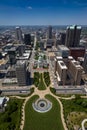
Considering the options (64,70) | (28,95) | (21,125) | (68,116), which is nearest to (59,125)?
(68,116)

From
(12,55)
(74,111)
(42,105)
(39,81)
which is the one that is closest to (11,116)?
(42,105)

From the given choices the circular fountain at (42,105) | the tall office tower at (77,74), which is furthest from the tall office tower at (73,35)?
the circular fountain at (42,105)

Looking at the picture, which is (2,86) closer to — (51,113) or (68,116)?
(51,113)

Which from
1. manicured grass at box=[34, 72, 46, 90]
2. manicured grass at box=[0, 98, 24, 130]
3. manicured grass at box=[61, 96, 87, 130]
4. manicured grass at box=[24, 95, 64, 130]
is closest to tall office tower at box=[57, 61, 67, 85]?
manicured grass at box=[34, 72, 46, 90]

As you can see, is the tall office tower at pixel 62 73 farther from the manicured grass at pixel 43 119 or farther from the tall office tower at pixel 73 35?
the tall office tower at pixel 73 35

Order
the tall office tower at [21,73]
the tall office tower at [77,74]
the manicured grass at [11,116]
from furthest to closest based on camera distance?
the tall office tower at [77,74] < the tall office tower at [21,73] < the manicured grass at [11,116]

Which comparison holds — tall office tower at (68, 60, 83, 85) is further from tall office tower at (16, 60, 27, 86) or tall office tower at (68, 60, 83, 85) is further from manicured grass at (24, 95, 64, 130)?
tall office tower at (16, 60, 27, 86)

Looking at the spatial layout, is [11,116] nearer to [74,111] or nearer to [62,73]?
[74,111]
